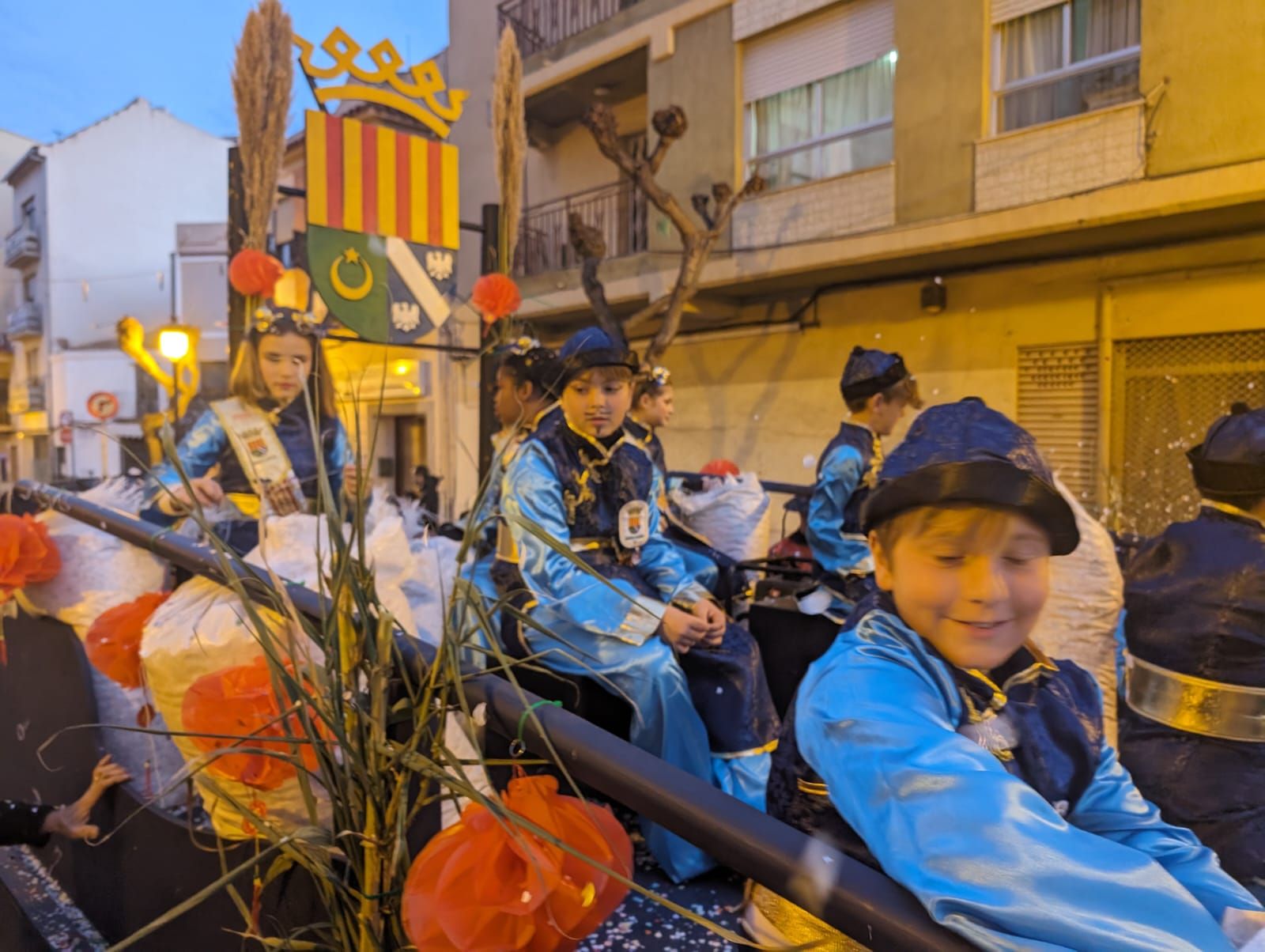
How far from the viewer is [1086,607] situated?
6.72 ft

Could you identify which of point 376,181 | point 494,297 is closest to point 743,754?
point 494,297

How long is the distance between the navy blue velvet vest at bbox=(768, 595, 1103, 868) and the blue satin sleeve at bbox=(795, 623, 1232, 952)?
0.41 ft

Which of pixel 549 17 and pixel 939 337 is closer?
pixel 939 337

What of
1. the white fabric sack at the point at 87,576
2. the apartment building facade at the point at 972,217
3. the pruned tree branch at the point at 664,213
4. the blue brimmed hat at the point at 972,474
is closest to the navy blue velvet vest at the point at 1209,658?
the blue brimmed hat at the point at 972,474

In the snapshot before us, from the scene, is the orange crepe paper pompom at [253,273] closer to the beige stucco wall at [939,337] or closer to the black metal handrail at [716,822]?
the black metal handrail at [716,822]

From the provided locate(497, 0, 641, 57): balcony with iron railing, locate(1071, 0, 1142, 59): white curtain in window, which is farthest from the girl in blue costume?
locate(497, 0, 641, 57): balcony with iron railing

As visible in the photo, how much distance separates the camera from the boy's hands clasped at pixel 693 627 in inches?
95.0

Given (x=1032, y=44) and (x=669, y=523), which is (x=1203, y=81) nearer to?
(x=1032, y=44)

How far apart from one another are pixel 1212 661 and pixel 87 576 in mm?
3045

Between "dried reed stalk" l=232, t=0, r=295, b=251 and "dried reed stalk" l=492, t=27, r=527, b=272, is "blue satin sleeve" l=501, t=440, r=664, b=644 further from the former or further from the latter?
"dried reed stalk" l=492, t=27, r=527, b=272

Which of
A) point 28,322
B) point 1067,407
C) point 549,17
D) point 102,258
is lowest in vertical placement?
point 1067,407

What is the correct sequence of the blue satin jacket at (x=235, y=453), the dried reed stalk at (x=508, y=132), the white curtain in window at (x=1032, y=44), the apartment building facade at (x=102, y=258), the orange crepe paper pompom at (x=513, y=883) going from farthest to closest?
the apartment building facade at (x=102, y=258), the white curtain in window at (x=1032, y=44), the dried reed stalk at (x=508, y=132), the blue satin jacket at (x=235, y=453), the orange crepe paper pompom at (x=513, y=883)

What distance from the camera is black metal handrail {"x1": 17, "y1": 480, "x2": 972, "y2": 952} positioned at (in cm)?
76

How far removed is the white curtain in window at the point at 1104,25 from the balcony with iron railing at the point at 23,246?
3511 cm
